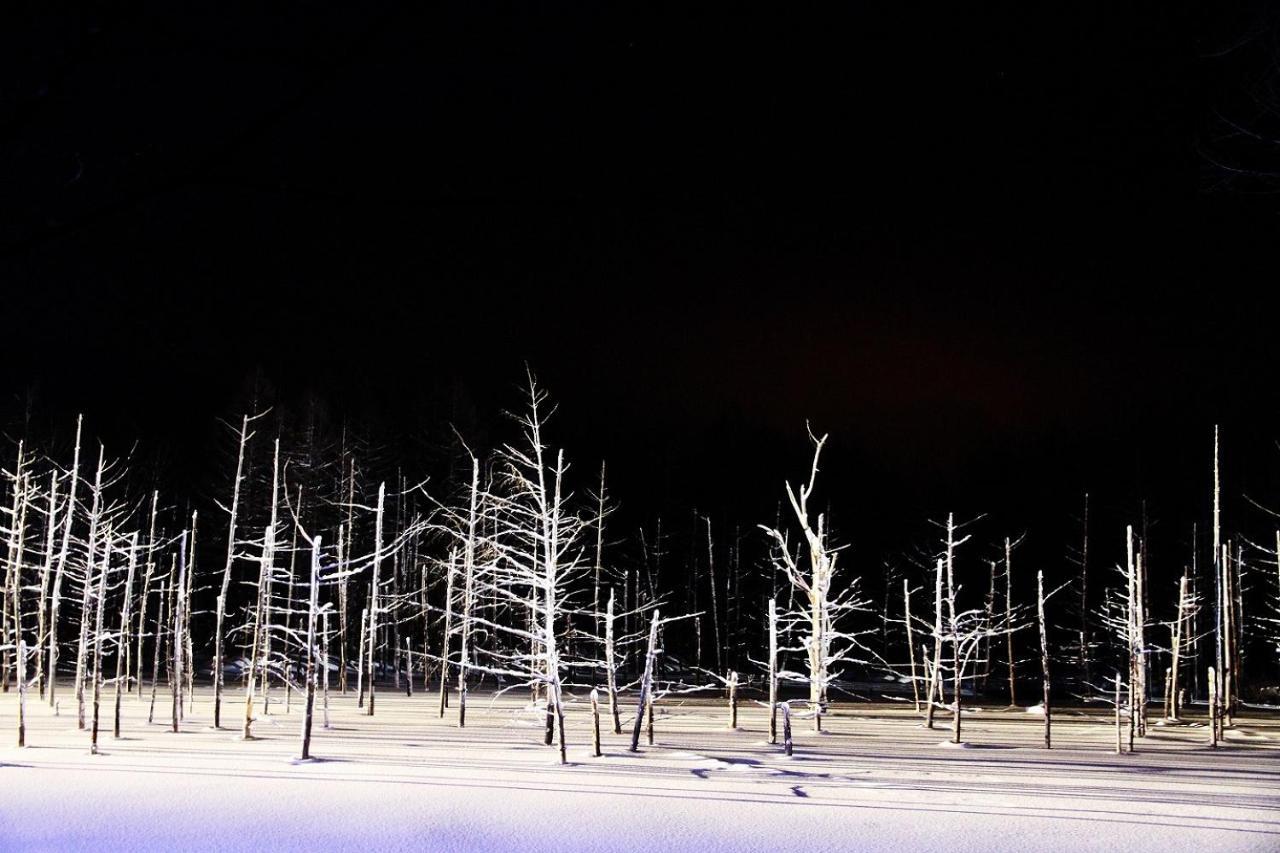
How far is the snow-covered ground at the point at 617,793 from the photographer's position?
505 inches

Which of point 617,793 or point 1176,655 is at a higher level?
point 1176,655

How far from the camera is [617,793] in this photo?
1559 centimetres

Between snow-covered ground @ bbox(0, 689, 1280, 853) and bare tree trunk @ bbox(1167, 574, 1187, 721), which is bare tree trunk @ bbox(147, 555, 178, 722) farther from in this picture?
bare tree trunk @ bbox(1167, 574, 1187, 721)

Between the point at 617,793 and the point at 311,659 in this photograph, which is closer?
the point at 617,793

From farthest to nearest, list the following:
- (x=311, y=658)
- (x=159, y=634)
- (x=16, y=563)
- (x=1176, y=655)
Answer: (x=16, y=563) → (x=159, y=634) → (x=1176, y=655) → (x=311, y=658)

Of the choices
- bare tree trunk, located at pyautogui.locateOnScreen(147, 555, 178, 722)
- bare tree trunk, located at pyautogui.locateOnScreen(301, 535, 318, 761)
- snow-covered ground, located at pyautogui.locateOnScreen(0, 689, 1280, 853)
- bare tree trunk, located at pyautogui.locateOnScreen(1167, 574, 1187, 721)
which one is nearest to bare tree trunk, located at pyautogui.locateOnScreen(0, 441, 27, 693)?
bare tree trunk, located at pyautogui.locateOnScreen(147, 555, 178, 722)

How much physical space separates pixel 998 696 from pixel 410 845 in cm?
3118

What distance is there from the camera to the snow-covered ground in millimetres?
12825

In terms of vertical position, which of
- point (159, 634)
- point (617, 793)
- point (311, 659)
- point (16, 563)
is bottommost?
point (617, 793)

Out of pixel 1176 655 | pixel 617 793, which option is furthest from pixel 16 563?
pixel 1176 655

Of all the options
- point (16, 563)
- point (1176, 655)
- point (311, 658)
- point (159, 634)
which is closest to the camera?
point (311, 658)

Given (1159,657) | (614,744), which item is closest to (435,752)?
(614,744)

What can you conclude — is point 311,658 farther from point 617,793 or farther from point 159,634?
point 159,634

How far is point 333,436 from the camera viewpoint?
4288 cm
